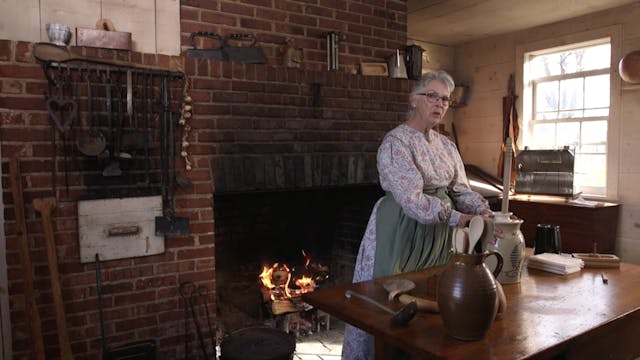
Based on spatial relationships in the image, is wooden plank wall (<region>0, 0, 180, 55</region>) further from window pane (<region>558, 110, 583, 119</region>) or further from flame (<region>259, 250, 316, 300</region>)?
window pane (<region>558, 110, 583, 119</region>)

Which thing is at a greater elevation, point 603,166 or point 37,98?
point 37,98

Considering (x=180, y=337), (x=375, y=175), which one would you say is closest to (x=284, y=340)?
(x=180, y=337)

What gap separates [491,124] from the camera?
17.1 ft

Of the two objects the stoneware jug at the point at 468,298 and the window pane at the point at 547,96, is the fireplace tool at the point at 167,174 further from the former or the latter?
the window pane at the point at 547,96

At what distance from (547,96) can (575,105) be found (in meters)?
0.30

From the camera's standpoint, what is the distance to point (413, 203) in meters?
1.94

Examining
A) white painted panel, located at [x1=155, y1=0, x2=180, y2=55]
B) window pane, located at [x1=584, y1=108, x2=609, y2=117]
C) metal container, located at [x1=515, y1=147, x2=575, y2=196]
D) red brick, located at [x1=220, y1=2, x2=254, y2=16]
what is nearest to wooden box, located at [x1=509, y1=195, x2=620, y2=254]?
metal container, located at [x1=515, y1=147, x2=575, y2=196]

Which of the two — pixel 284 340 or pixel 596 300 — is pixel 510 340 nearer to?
pixel 596 300

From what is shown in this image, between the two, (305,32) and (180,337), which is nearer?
(180,337)

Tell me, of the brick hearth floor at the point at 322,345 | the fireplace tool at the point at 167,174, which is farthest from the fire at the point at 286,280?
the fireplace tool at the point at 167,174

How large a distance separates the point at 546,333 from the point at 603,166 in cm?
382

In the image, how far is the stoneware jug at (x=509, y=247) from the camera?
5.35 ft

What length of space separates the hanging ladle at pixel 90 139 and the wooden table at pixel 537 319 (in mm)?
1399

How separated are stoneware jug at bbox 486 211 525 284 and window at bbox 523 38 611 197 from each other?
3.28 metres
